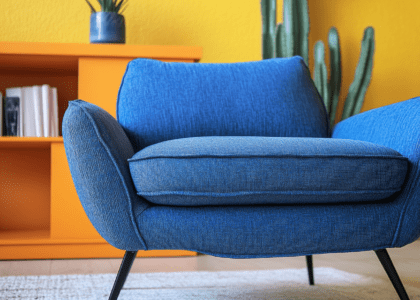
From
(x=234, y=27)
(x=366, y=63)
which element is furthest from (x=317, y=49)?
(x=234, y=27)

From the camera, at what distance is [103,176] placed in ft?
2.71

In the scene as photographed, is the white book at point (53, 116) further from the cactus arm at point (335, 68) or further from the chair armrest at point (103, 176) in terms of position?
the cactus arm at point (335, 68)

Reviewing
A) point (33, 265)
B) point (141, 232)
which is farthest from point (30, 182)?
point (141, 232)

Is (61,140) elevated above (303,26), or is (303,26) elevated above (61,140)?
(303,26)

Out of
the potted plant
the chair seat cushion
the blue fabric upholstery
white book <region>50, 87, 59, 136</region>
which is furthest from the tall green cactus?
the chair seat cushion

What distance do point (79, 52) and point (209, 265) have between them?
0.98 metres

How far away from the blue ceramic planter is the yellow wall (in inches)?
12.8

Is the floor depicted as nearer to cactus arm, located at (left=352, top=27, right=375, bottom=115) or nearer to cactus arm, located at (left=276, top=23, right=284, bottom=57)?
cactus arm, located at (left=352, top=27, right=375, bottom=115)

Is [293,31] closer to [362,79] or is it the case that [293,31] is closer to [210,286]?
[362,79]

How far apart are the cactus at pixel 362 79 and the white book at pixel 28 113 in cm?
146

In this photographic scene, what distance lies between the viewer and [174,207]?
2.79 feet

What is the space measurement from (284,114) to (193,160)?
→ 0.53 m

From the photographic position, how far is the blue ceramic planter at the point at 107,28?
1769mm

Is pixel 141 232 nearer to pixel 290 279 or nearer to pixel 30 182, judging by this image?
pixel 290 279
